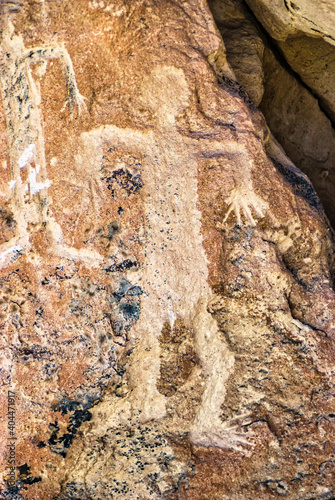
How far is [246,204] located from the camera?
4.93 ft

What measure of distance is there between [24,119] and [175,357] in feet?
3.00

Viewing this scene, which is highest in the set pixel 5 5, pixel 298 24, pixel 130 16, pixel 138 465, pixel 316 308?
pixel 298 24

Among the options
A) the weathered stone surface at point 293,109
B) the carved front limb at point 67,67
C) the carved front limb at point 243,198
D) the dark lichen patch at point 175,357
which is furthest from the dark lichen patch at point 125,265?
the weathered stone surface at point 293,109

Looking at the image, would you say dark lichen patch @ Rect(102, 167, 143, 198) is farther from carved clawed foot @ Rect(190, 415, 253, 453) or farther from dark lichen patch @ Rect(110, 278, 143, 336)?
carved clawed foot @ Rect(190, 415, 253, 453)

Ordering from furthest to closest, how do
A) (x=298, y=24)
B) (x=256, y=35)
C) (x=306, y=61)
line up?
(x=306, y=61)
(x=256, y=35)
(x=298, y=24)

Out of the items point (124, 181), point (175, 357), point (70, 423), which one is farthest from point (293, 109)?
point (70, 423)

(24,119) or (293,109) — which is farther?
(293,109)

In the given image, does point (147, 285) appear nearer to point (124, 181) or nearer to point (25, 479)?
point (124, 181)

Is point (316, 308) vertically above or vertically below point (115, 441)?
above

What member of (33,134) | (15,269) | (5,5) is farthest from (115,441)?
(5,5)

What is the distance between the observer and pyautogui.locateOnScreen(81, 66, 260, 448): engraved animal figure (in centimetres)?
147

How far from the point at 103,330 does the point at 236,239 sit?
1.66ft

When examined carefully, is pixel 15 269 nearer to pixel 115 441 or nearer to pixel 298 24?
pixel 115 441

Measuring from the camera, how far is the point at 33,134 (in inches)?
60.9
